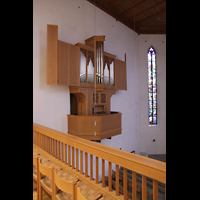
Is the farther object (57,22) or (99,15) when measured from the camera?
(99,15)

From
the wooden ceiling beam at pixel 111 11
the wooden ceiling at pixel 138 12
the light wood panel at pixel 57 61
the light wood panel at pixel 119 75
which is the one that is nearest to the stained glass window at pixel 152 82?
the wooden ceiling at pixel 138 12

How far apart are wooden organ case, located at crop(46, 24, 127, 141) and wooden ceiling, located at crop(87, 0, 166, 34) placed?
2757 millimetres

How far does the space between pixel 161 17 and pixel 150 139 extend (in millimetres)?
7326

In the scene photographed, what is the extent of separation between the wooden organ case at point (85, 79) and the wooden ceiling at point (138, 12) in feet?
9.04

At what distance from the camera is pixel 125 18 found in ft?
29.8

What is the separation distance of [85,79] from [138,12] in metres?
5.53

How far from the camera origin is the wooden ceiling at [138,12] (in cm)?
766

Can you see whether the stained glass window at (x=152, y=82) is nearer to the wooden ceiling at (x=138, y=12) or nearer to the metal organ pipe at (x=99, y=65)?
the wooden ceiling at (x=138, y=12)
